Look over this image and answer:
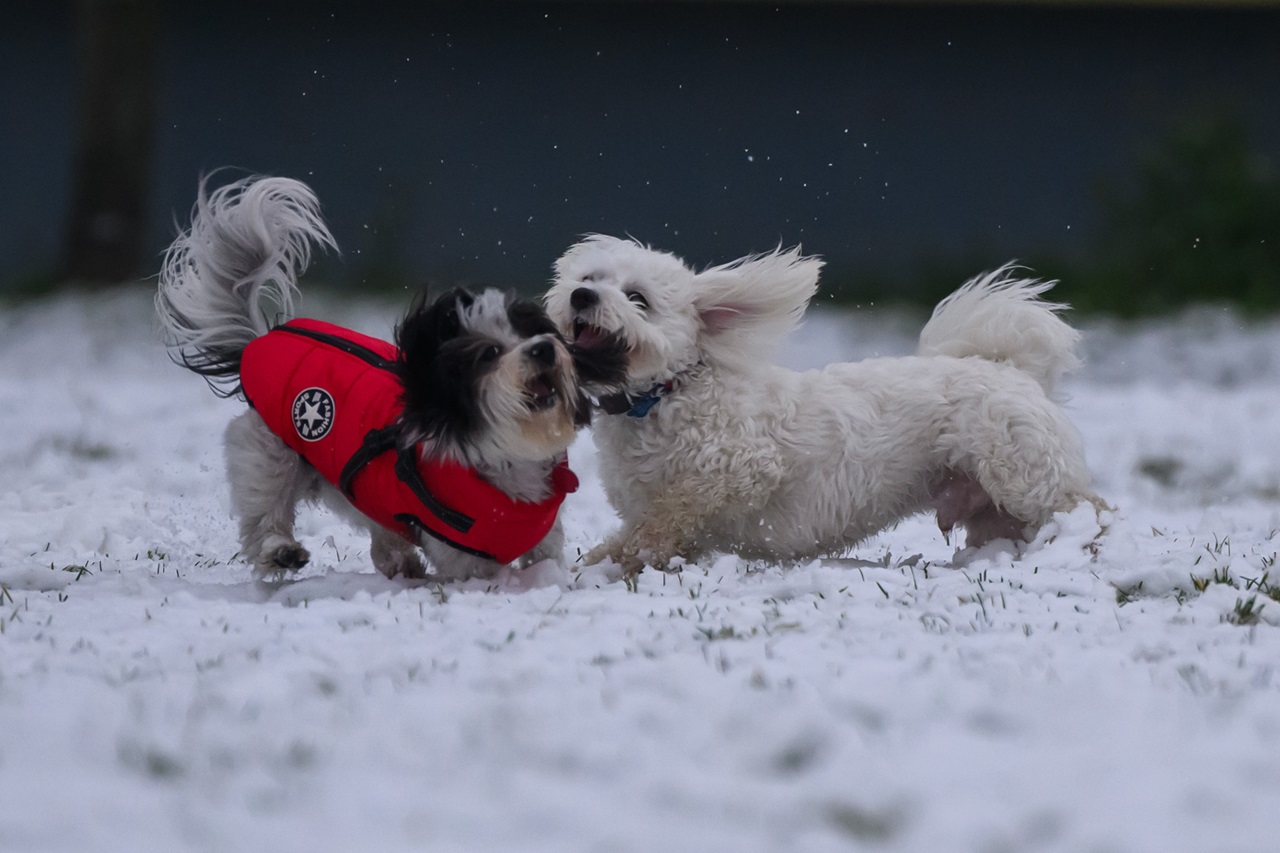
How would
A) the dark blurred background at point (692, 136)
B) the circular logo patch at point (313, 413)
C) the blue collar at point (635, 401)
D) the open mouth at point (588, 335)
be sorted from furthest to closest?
the dark blurred background at point (692, 136) → the blue collar at point (635, 401) → the circular logo patch at point (313, 413) → the open mouth at point (588, 335)

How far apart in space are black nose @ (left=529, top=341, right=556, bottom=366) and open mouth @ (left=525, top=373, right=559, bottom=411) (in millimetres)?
42

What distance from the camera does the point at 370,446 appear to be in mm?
4211

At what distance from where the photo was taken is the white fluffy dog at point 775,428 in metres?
4.58

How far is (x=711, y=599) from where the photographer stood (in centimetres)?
387

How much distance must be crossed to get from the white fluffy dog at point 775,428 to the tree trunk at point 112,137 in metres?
8.24

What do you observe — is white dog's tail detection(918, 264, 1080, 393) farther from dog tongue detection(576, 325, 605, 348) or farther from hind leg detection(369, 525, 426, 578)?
hind leg detection(369, 525, 426, 578)

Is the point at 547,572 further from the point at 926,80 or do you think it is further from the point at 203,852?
the point at 926,80

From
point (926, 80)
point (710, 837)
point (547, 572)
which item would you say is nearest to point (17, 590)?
point (547, 572)

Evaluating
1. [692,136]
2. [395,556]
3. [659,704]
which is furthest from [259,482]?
[692,136]

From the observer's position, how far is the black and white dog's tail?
487cm

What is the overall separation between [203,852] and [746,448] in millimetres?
2591

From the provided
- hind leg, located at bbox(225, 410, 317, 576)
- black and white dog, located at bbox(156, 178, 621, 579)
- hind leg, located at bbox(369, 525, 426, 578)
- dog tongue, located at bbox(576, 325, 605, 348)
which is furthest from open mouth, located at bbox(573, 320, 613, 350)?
hind leg, located at bbox(225, 410, 317, 576)

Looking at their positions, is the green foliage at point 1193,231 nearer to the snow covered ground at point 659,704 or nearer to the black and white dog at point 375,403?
the snow covered ground at point 659,704

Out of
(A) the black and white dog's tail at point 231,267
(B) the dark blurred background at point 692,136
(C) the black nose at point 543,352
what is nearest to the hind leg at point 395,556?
(A) the black and white dog's tail at point 231,267
